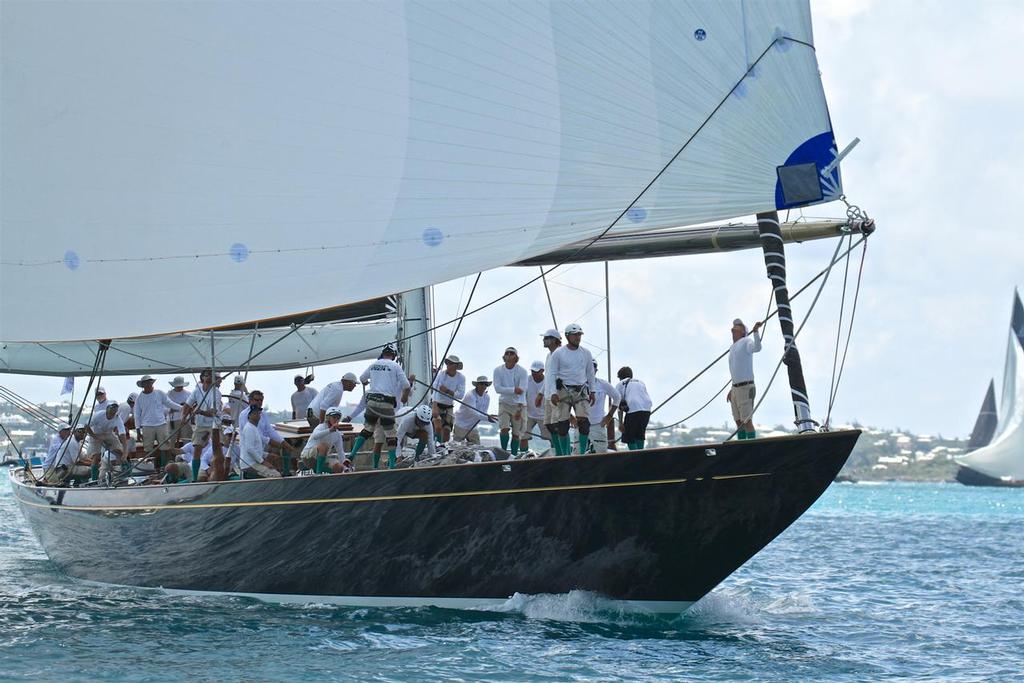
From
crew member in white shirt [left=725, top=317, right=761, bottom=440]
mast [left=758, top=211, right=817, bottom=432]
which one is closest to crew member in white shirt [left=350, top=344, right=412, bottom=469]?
crew member in white shirt [left=725, top=317, right=761, bottom=440]

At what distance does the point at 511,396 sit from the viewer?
42.4ft

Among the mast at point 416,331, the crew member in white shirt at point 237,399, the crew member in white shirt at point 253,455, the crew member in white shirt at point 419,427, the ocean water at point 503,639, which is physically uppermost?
the mast at point 416,331

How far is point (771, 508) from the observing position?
424 inches

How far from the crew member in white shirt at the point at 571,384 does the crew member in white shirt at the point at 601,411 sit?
0.64 m

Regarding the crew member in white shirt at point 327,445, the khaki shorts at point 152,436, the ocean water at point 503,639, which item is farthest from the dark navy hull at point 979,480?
the crew member in white shirt at point 327,445

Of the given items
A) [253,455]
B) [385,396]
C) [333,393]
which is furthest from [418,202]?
[253,455]

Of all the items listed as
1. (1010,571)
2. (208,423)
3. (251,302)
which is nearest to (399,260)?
(251,302)

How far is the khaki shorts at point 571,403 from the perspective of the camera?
11305 millimetres

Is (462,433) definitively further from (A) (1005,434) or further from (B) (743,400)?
(A) (1005,434)

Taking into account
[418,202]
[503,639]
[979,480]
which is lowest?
[503,639]

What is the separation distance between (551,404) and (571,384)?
30 cm

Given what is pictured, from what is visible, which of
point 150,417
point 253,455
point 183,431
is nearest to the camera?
point 253,455

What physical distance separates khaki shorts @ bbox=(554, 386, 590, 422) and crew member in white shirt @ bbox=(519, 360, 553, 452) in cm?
136

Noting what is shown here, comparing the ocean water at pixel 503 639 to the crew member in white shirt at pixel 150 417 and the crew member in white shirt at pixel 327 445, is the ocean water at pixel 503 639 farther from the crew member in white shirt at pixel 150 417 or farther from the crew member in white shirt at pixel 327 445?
the crew member in white shirt at pixel 150 417
